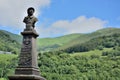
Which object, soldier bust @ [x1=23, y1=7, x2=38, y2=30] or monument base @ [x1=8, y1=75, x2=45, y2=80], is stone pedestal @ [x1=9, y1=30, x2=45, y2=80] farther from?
soldier bust @ [x1=23, y1=7, x2=38, y2=30]

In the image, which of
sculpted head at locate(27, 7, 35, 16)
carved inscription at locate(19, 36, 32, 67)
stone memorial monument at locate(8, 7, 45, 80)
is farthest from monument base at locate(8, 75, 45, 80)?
sculpted head at locate(27, 7, 35, 16)

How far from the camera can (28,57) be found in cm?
2923

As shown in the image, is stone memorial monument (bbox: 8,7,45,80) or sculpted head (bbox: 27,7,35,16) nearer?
stone memorial monument (bbox: 8,7,45,80)

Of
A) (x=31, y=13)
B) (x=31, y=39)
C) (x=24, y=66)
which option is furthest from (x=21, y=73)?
(x=31, y=13)

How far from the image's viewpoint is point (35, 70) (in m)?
29.0

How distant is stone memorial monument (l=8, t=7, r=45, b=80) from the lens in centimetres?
2872

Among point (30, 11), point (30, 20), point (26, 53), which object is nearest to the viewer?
point (26, 53)

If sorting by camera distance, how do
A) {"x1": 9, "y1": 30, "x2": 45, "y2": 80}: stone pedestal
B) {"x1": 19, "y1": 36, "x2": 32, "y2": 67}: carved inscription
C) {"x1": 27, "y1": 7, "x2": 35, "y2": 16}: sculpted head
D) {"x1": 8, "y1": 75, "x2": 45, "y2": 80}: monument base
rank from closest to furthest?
{"x1": 8, "y1": 75, "x2": 45, "y2": 80}: monument base → {"x1": 9, "y1": 30, "x2": 45, "y2": 80}: stone pedestal → {"x1": 19, "y1": 36, "x2": 32, "y2": 67}: carved inscription → {"x1": 27, "y1": 7, "x2": 35, "y2": 16}: sculpted head

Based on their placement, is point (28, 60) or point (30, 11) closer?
point (28, 60)

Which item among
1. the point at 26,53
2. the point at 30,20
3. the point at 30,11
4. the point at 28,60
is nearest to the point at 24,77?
the point at 28,60

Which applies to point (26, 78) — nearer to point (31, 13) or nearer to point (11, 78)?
point (11, 78)

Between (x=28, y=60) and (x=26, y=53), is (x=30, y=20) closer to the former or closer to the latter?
(x=26, y=53)

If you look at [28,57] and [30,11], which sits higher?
[30,11]

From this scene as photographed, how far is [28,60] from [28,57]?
0.23 m
